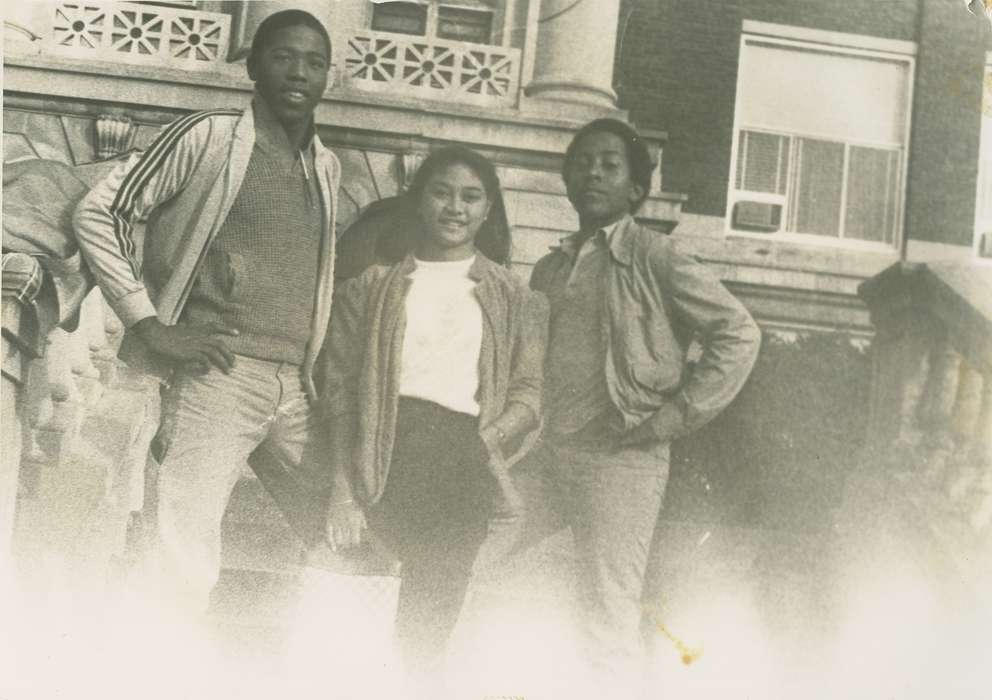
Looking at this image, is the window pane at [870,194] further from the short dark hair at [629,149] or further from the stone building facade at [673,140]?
the short dark hair at [629,149]

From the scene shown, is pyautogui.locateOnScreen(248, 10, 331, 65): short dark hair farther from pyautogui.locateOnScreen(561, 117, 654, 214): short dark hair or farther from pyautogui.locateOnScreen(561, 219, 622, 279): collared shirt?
pyautogui.locateOnScreen(561, 219, 622, 279): collared shirt

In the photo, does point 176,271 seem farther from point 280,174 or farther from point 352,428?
point 352,428

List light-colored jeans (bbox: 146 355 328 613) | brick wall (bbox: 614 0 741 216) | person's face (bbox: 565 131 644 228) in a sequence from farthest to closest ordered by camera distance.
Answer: brick wall (bbox: 614 0 741 216) < person's face (bbox: 565 131 644 228) < light-colored jeans (bbox: 146 355 328 613)

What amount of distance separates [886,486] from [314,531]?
2486mm

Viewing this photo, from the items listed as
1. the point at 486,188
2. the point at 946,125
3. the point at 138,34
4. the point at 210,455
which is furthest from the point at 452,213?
the point at 946,125

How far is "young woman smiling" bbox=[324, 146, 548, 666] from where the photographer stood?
5.31 metres

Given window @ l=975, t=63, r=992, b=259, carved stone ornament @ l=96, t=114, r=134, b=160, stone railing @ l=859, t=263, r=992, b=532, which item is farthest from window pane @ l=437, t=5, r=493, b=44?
window @ l=975, t=63, r=992, b=259

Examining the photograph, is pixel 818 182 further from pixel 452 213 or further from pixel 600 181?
pixel 452 213

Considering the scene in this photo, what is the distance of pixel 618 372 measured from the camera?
5457mm

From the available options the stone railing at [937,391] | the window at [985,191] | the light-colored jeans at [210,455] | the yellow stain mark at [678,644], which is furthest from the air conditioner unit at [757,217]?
the light-colored jeans at [210,455]

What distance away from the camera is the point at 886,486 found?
5.61 metres

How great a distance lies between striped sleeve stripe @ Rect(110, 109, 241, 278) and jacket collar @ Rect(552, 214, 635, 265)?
1.70 m

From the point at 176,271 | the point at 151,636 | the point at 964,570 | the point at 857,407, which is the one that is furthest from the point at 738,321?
the point at 151,636

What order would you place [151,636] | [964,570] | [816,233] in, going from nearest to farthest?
[151,636] < [964,570] < [816,233]
